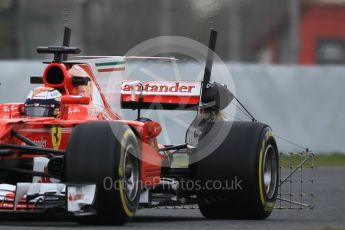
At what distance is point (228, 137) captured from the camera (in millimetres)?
12164

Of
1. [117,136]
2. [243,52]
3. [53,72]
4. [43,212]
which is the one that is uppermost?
[243,52]

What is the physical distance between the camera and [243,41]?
37.6 metres

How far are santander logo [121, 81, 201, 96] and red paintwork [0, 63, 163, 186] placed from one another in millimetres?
924

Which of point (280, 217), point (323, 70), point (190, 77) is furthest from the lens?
point (323, 70)

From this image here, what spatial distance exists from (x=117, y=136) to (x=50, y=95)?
5.32 ft

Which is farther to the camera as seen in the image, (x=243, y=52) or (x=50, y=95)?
(x=243, y=52)

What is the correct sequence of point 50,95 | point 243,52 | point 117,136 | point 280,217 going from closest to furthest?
point 117,136 < point 50,95 < point 280,217 < point 243,52

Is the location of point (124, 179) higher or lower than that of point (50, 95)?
lower

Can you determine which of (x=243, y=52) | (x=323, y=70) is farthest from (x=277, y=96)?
(x=243, y=52)

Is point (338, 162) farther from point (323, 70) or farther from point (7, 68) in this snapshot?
point (7, 68)

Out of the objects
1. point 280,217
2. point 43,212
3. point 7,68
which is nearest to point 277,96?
point 7,68

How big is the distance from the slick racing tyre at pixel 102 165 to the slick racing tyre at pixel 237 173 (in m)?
1.78

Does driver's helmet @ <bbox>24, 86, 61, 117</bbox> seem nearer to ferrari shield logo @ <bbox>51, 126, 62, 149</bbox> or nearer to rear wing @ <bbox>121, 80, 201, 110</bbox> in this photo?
ferrari shield logo @ <bbox>51, 126, 62, 149</bbox>

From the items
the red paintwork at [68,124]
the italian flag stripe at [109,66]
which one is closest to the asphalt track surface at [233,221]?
the red paintwork at [68,124]
